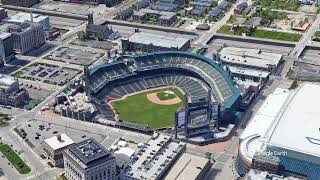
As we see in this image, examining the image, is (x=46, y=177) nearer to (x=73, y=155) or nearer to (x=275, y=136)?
(x=73, y=155)

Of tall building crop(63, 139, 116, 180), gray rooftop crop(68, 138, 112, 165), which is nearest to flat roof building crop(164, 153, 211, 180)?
tall building crop(63, 139, 116, 180)

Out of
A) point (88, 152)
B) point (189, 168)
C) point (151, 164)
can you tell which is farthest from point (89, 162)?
point (189, 168)

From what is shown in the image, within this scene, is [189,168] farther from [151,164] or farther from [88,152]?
[88,152]

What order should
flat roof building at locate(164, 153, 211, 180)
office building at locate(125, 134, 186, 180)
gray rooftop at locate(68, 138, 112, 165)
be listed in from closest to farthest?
gray rooftop at locate(68, 138, 112, 165) < office building at locate(125, 134, 186, 180) < flat roof building at locate(164, 153, 211, 180)

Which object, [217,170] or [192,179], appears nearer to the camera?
[192,179]

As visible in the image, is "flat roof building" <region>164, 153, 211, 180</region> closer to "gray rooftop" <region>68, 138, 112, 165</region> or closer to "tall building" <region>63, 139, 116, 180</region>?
"tall building" <region>63, 139, 116, 180</region>

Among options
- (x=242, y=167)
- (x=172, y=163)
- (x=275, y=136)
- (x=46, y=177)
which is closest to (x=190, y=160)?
(x=172, y=163)

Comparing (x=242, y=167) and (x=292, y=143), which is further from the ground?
(x=292, y=143)

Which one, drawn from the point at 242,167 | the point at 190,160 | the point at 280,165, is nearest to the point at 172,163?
the point at 190,160
